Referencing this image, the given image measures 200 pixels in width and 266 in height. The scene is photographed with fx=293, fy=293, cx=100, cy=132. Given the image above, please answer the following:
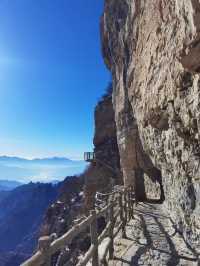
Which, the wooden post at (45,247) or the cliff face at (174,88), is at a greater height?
the cliff face at (174,88)

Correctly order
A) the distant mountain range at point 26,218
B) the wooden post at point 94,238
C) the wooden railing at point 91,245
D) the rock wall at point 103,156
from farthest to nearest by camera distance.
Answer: the distant mountain range at point 26,218, the rock wall at point 103,156, the wooden post at point 94,238, the wooden railing at point 91,245

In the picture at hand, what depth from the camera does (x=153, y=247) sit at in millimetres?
6883

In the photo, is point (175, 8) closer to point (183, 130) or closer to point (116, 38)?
point (183, 130)

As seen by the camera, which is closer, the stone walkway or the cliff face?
the cliff face

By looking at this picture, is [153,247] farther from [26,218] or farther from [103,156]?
[26,218]

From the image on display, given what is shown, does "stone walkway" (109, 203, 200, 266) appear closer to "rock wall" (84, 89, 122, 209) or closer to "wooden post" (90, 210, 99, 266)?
"wooden post" (90, 210, 99, 266)

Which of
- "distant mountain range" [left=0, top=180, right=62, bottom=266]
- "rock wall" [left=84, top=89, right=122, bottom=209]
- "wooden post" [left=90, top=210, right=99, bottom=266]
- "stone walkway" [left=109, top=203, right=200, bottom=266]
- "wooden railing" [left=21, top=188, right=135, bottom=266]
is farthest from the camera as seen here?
"distant mountain range" [left=0, top=180, right=62, bottom=266]

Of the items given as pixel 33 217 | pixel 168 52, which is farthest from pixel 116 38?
pixel 33 217

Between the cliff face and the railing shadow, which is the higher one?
the cliff face

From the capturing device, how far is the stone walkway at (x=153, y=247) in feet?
19.3

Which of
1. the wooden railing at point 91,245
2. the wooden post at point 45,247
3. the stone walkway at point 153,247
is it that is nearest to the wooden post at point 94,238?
the wooden railing at point 91,245

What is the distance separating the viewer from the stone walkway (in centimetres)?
588

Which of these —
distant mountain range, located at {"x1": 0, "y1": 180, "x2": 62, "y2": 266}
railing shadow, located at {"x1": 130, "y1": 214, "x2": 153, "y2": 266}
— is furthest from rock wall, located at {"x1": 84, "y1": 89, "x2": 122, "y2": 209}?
distant mountain range, located at {"x1": 0, "y1": 180, "x2": 62, "y2": 266}

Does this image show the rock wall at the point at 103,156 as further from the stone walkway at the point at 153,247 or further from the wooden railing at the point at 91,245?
the wooden railing at the point at 91,245
